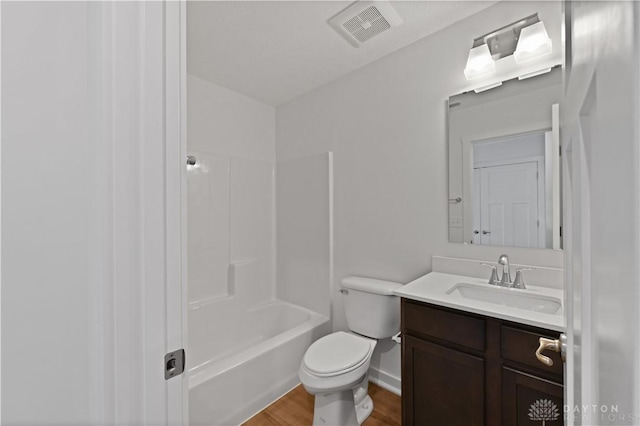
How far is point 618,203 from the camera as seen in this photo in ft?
0.71

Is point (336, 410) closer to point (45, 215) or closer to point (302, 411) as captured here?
point (302, 411)

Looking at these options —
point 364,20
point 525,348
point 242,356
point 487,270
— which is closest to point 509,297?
point 487,270

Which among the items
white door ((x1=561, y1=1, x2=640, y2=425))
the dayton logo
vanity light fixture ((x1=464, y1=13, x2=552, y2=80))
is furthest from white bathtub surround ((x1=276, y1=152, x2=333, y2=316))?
white door ((x1=561, y1=1, x2=640, y2=425))

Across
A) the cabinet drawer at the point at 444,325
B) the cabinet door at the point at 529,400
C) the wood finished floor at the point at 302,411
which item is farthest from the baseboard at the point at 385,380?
the cabinet door at the point at 529,400

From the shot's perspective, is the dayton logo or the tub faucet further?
the tub faucet

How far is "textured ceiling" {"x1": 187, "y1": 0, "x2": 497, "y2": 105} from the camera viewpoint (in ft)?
5.20

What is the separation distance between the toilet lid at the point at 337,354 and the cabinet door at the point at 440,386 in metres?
0.29

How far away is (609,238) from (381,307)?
1718 millimetres

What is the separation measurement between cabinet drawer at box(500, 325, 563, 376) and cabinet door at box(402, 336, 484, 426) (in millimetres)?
127

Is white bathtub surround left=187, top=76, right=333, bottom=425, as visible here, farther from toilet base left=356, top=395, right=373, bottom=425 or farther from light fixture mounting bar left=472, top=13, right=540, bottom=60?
light fixture mounting bar left=472, top=13, right=540, bottom=60

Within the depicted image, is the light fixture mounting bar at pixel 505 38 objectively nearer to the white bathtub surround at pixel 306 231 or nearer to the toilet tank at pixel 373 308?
the white bathtub surround at pixel 306 231

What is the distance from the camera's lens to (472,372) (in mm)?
1218

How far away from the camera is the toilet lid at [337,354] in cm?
154

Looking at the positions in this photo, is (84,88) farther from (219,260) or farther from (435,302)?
(219,260)
